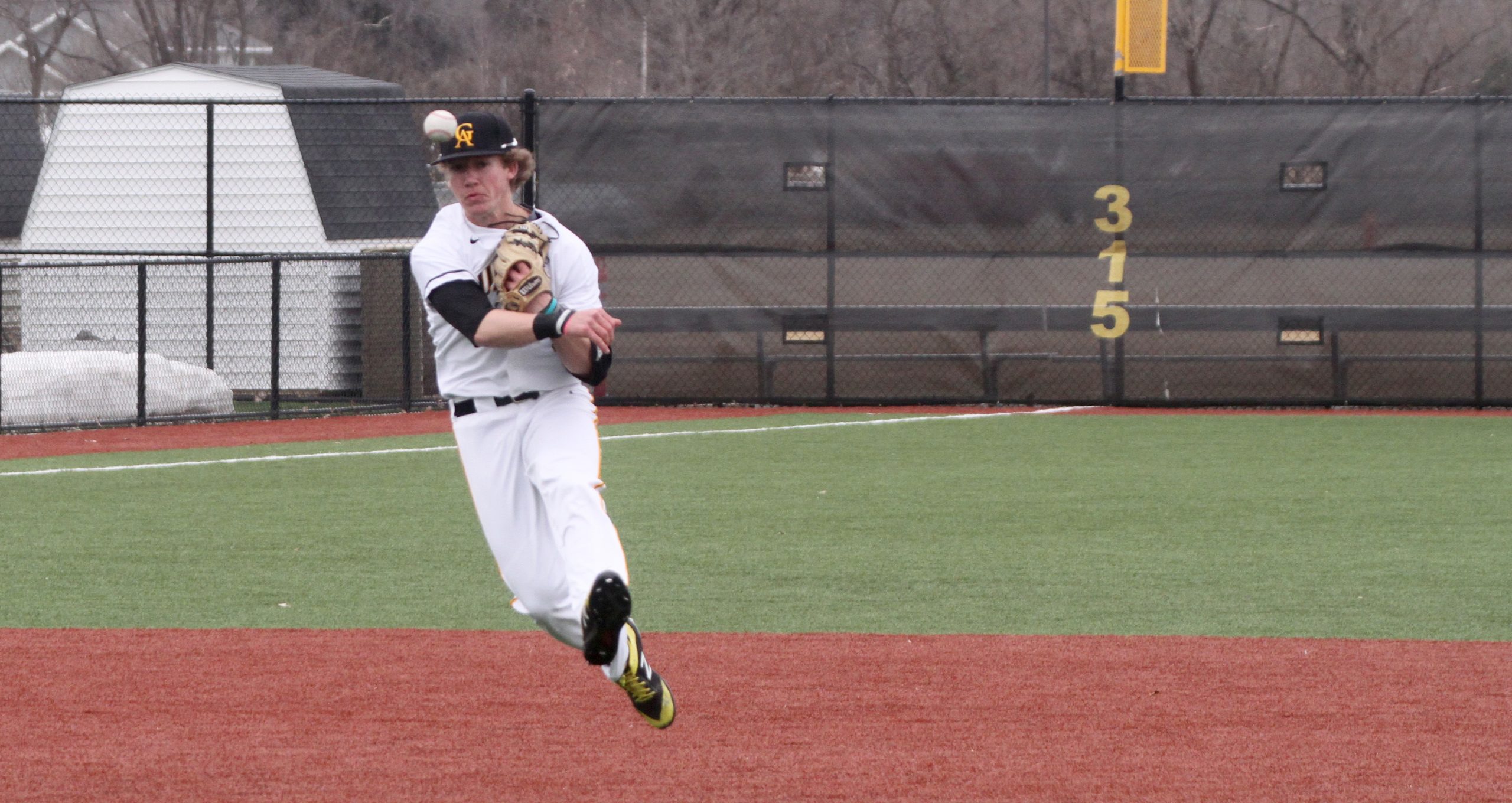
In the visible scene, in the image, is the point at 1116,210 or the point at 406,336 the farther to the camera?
the point at 406,336

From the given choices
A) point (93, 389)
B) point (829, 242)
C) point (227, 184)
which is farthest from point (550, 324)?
point (227, 184)

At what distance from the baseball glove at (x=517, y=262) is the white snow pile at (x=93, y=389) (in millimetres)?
11485

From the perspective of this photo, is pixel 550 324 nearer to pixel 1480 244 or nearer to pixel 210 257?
pixel 210 257

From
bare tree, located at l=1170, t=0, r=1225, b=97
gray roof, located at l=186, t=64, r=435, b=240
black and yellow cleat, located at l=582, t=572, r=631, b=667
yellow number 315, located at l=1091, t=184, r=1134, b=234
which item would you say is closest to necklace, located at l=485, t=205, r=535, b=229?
black and yellow cleat, located at l=582, t=572, r=631, b=667

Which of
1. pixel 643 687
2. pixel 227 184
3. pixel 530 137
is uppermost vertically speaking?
pixel 530 137

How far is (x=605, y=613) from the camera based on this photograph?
4.57m

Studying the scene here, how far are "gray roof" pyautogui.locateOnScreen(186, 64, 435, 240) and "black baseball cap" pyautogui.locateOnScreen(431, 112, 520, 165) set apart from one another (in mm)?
14977

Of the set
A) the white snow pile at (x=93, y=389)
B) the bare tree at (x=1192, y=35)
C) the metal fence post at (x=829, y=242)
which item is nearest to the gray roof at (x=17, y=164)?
the white snow pile at (x=93, y=389)

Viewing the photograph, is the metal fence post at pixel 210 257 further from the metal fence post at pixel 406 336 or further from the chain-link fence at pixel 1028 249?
the metal fence post at pixel 406 336

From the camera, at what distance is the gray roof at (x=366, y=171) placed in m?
19.8

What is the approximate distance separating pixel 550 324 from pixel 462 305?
0.35m

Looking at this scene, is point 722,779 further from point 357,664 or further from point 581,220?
point 581,220

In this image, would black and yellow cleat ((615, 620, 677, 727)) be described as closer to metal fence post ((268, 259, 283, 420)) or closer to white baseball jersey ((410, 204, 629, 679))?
white baseball jersey ((410, 204, 629, 679))

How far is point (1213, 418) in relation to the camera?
15.4 meters
